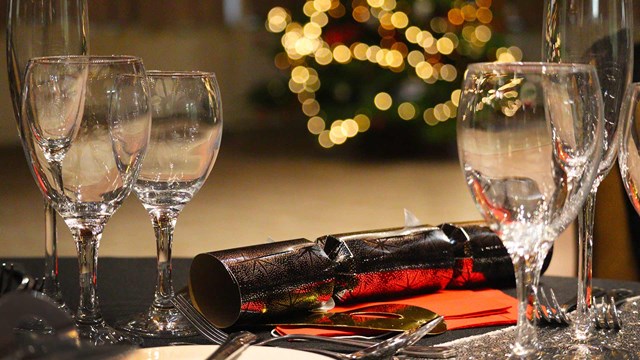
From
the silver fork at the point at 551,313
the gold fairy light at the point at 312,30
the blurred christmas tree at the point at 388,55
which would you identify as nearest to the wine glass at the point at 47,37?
the silver fork at the point at 551,313

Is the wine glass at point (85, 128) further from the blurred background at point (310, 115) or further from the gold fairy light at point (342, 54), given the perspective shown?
the gold fairy light at point (342, 54)

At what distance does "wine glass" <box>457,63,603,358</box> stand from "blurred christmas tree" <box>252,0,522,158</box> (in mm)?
4591

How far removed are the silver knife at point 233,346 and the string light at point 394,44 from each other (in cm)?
456

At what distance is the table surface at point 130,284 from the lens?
988 mm

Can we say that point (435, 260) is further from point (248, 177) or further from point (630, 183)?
point (248, 177)

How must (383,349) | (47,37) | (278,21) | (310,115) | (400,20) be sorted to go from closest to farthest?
(383,349)
(47,37)
(400,20)
(278,21)
(310,115)

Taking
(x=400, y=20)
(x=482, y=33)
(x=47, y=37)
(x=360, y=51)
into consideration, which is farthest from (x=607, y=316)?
(x=482, y=33)

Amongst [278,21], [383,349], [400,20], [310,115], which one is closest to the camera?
[383,349]

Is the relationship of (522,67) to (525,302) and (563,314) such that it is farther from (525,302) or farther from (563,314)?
(563,314)

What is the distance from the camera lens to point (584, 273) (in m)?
0.94

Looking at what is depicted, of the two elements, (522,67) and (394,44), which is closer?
(522,67)

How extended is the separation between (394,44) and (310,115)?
0.65 metres

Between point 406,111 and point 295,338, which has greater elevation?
point 406,111

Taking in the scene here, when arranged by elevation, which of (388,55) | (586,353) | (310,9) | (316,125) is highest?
(310,9)
